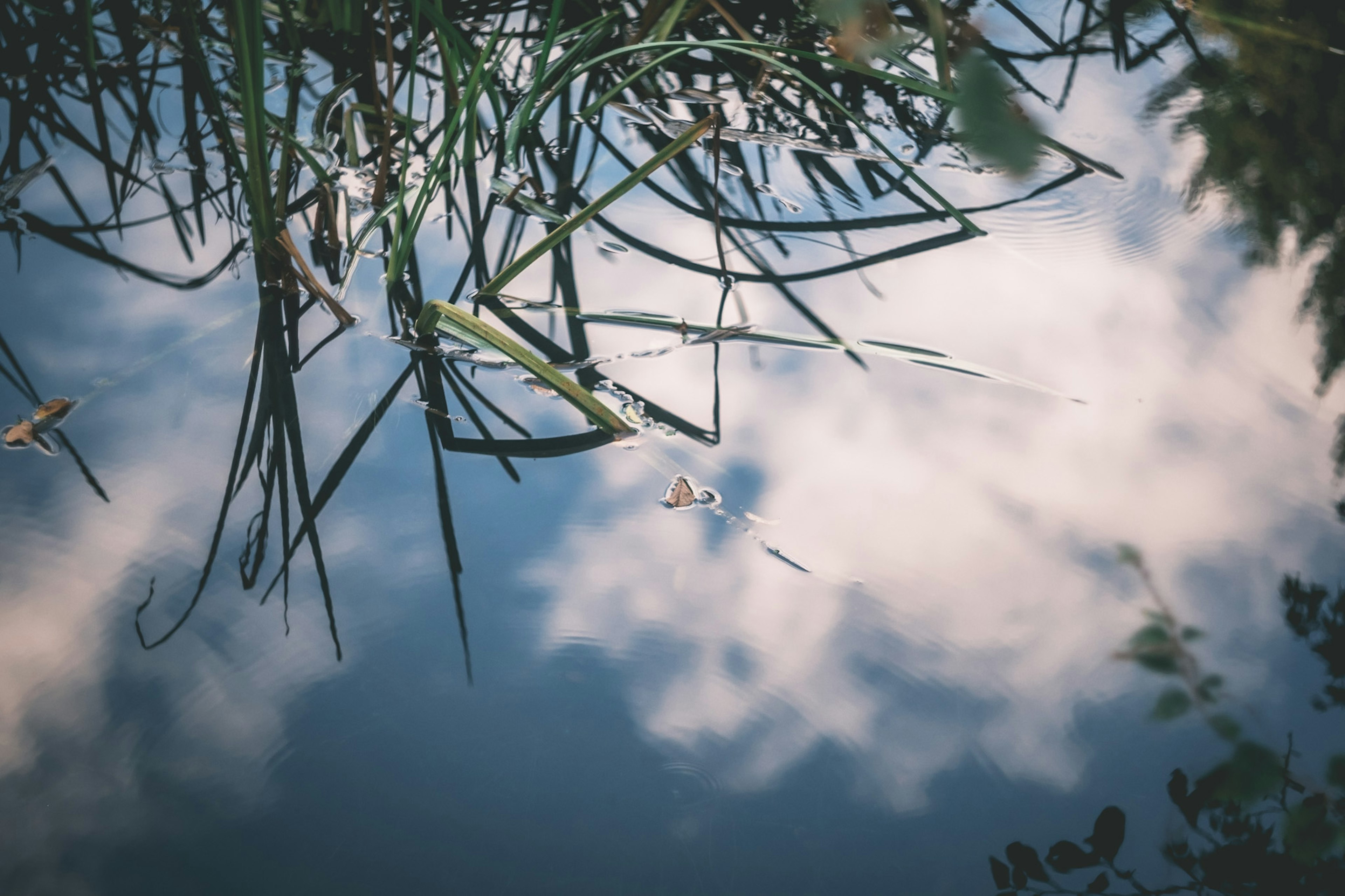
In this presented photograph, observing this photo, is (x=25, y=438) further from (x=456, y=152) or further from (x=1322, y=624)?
(x=1322, y=624)

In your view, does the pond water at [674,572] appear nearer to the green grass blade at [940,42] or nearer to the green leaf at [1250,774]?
the green leaf at [1250,774]

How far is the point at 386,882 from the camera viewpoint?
1.67 ft

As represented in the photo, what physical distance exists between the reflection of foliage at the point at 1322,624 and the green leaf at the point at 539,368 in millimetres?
607

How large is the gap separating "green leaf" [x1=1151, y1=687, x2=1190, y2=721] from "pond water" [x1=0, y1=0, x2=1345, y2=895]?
10 millimetres

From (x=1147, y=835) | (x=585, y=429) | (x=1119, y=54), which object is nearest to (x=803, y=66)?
(x=1119, y=54)

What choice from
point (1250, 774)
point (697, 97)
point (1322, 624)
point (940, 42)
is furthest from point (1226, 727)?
point (697, 97)

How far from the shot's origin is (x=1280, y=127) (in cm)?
114

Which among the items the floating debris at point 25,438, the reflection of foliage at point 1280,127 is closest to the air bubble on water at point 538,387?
the floating debris at point 25,438

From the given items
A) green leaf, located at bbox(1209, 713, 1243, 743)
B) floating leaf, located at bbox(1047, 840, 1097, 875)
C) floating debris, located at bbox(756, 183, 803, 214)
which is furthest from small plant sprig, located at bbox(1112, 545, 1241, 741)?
floating debris, located at bbox(756, 183, 803, 214)

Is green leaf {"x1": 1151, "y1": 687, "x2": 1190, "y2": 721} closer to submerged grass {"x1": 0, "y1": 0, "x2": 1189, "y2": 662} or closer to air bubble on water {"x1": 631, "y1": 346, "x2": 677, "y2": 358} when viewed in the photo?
submerged grass {"x1": 0, "y1": 0, "x2": 1189, "y2": 662}

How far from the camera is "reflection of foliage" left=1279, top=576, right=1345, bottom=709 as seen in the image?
633 millimetres

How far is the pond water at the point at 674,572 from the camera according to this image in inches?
21.5

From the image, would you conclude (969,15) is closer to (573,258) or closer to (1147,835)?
(573,258)

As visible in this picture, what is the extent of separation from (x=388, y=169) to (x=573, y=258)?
281 millimetres
